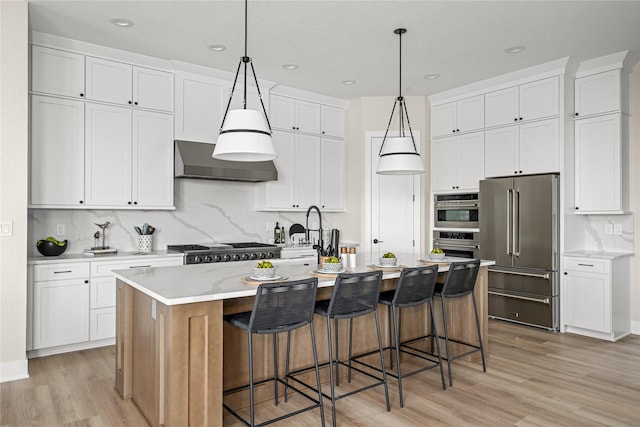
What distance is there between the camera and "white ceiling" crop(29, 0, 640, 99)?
139 inches

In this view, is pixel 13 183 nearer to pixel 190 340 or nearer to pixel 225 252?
pixel 225 252

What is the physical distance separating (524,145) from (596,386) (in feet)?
8.84

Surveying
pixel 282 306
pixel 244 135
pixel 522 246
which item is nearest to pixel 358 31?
pixel 244 135

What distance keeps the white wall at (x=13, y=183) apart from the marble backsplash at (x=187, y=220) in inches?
36.0

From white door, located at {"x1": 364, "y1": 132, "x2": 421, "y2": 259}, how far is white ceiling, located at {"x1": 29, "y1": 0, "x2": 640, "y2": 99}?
4.82 feet

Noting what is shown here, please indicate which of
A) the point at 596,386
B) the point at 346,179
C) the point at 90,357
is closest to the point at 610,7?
the point at 596,386

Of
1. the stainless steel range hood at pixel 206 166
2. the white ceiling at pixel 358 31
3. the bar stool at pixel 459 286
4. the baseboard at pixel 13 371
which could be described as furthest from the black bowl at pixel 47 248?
the bar stool at pixel 459 286

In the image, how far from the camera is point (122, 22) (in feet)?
12.5

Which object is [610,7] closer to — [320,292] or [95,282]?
[320,292]

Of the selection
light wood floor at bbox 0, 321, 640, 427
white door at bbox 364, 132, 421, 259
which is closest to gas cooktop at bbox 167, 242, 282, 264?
light wood floor at bbox 0, 321, 640, 427

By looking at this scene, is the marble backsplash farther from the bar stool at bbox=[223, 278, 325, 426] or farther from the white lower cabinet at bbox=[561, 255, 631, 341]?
the white lower cabinet at bbox=[561, 255, 631, 341]

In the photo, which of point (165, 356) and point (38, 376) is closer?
point (165, 356)

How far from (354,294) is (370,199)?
3411 mm

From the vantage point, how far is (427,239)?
239 inches
